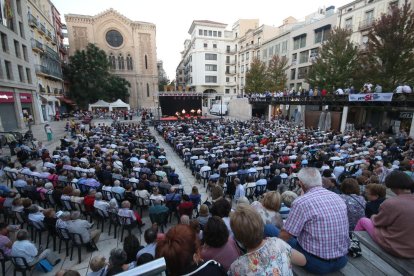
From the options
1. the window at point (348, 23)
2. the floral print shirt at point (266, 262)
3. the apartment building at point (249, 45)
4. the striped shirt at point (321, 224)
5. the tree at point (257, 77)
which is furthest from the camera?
the apartment building at point (249, 45)

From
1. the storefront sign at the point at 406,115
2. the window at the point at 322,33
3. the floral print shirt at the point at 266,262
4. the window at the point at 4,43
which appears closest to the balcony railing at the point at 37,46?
the window at the point at 4,43

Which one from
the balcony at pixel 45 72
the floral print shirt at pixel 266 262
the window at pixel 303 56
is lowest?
the floral print shirt at pixel 266 262

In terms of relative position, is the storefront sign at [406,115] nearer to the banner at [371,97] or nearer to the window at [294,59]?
the banner at [371,97]

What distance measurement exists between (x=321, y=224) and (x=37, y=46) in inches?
1474

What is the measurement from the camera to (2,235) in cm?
420

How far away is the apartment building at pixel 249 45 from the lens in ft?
140

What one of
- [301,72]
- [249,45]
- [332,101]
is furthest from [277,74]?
[249,45]

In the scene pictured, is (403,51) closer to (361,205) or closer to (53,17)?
(361,205)

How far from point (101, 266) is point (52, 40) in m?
43.9

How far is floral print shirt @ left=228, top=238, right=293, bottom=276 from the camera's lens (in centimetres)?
175

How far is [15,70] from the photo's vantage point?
2008 cm

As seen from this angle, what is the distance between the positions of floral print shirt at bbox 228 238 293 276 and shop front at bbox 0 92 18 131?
2501 cm

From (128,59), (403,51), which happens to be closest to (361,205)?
(403,51)

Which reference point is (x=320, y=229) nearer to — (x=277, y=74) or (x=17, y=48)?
(x=17, y=48)
